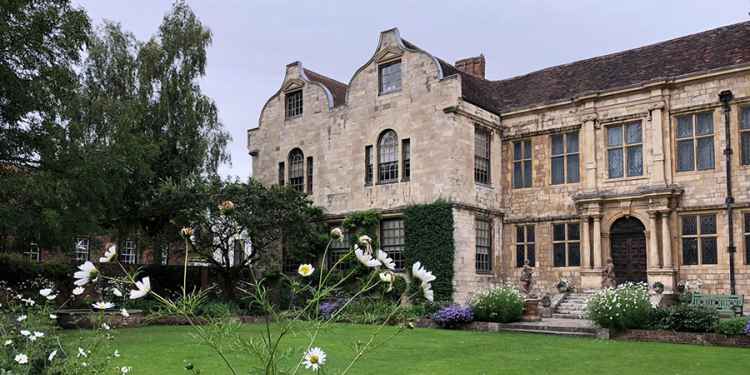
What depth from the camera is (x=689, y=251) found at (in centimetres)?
2145

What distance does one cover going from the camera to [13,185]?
617 inches

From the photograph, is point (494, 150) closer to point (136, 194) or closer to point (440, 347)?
point (440, 347)

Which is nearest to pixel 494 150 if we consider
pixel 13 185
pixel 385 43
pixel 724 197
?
pixel 385 43

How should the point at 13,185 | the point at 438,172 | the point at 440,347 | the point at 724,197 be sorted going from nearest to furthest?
the point at 440,347 < the point at 13,185 < the point at 724,197 < the point at 438,172

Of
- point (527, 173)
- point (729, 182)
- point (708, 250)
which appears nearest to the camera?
point (729, 182)

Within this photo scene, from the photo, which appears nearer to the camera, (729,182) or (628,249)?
(729,182)

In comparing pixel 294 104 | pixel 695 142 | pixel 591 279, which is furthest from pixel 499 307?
pixel 294 104

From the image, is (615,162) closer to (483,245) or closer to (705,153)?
(705,153)

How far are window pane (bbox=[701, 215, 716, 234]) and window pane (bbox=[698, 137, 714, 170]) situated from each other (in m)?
1.55

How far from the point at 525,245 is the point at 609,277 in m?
3.40

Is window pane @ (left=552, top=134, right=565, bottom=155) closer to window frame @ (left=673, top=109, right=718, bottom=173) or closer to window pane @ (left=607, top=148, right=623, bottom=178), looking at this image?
window pane @ (left=607, top=148, right=623, bottom=178)

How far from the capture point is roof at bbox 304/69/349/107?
96.8 feet

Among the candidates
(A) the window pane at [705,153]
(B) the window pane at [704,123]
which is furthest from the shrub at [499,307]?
(B) the window pane at [704,123]

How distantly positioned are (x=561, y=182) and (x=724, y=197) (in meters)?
5.34
